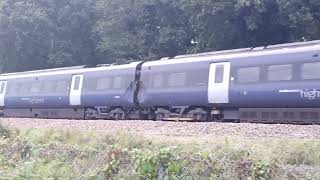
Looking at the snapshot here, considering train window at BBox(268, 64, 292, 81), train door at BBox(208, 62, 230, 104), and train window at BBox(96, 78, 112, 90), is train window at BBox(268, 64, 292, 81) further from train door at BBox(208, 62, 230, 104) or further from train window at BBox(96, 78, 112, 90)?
train window at BBox(96, 78, 112, 90)

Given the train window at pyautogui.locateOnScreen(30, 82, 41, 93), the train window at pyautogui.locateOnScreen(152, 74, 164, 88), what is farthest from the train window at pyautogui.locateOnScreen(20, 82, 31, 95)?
the train window at pyautogui.locateOnScreen(152, 74, 164, 88)

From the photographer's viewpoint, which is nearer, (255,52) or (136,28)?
(255,52)

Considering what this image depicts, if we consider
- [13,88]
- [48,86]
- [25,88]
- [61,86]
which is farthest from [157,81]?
[13,88]

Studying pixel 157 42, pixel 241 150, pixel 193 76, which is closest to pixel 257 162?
pixel 241 150

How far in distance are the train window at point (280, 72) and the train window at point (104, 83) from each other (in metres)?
8.88

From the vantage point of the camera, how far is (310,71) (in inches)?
687

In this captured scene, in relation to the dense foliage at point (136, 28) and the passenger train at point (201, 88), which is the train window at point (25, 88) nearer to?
the passenger train at point (201, 88)

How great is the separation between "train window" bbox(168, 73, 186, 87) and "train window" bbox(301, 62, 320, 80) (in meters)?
5.28

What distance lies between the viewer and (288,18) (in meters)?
31.1

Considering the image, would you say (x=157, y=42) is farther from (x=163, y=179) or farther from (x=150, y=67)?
(x=163, y=179)

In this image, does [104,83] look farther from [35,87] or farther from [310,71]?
[310,71]

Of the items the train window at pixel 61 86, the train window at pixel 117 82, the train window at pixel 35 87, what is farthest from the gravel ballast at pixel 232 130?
the train window at pixel 35 87

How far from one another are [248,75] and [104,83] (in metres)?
8.41

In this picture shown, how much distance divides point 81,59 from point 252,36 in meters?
16.3
